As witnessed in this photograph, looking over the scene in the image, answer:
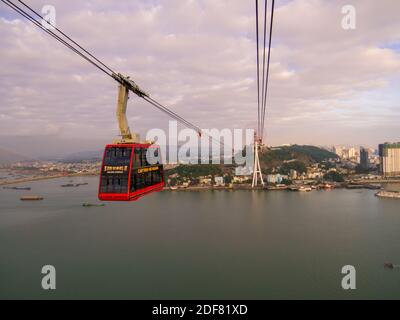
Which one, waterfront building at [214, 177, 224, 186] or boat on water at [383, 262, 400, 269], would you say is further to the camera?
waterfront building at [214, 177, 224, 186]

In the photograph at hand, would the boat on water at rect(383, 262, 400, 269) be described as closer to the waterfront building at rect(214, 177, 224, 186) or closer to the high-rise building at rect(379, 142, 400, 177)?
the waterfront building at rect(214, 177, 224, 186)

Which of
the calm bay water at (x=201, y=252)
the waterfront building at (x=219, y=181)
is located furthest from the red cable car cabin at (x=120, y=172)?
the waterfront building at (x=219, y=181)

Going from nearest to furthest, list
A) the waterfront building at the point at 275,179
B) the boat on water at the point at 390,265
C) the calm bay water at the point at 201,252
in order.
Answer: the calm bay water at the point at 201,252 → the boat on water at the point at 390,265 → the waterfront building at the point at 275,179

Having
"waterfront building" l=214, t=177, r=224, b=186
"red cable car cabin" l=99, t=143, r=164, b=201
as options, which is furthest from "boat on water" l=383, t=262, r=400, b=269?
"waterfront building" l=214, t=177, r=224, b=186

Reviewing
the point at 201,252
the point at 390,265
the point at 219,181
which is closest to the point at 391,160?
the point at 219,181

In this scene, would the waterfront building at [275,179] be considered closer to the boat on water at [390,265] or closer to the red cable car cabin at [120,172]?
the boat on water at [390,265]

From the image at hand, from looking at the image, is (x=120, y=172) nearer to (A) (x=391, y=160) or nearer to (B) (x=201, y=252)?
(B) (x=201, y=252)
